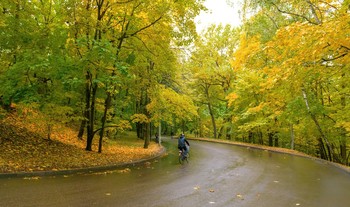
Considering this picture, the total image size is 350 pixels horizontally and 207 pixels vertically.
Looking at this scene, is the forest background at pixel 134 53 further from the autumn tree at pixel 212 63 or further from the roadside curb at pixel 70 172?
the autumn tree at pixel 212 63

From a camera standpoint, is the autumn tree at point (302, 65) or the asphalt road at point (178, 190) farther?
the autumn tree at point (302, 65)

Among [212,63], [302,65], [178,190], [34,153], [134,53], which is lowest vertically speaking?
[178,190]

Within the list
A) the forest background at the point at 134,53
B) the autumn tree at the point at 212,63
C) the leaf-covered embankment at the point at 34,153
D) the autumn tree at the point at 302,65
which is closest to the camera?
the autumn tree at the point at 302,65

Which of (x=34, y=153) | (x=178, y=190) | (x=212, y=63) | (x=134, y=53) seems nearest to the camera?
(x=178, y=190)

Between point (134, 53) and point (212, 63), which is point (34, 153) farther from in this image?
point (212, 63)

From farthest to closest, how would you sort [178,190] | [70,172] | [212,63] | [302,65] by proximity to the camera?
1. [212,63]
2. [302,65]
3. [70,172]
4. [178,190]

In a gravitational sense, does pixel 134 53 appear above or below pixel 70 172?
above

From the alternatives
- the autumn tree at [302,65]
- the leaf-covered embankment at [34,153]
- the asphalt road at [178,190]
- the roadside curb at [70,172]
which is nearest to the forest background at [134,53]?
the autumn tree at [302,65]

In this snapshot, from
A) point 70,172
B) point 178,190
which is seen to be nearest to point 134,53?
point 70,172

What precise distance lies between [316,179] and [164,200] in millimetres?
8105

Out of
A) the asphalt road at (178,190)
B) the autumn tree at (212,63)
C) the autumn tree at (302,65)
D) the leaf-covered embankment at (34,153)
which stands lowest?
the asphalt road at (178,190)

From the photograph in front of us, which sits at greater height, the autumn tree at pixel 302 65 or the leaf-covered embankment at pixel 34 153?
the autumn tree at pixel 302 65

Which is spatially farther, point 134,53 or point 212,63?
point 212,63

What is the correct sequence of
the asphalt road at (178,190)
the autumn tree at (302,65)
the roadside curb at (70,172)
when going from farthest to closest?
the autumn tree at (302,65) → the roadside curb at (70,172) → the asphalt road at (178,190)
